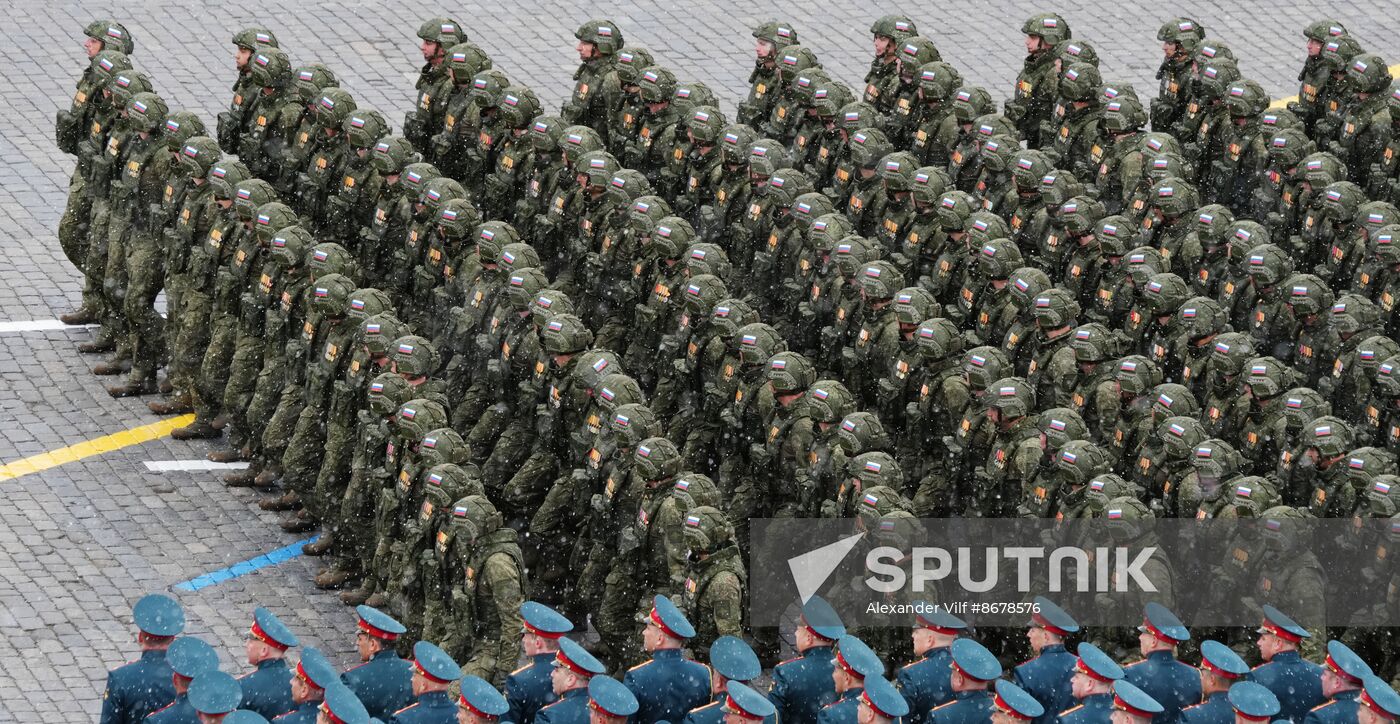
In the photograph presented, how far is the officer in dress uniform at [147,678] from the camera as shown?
18.6 metres

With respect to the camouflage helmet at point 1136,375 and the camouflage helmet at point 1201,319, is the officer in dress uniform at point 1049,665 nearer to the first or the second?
the camouflage helmet at point 1136,375

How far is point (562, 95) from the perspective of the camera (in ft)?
108

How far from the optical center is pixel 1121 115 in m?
27.1

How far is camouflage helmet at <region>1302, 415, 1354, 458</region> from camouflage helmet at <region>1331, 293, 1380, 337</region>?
6.39 ft

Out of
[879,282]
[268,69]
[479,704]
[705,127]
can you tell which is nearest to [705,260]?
[879,282]

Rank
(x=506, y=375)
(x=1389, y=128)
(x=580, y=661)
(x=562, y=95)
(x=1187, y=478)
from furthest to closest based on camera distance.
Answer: (x=562, y=95) → (x=1389, y=128) → (x=506, y=375) → (x=1187, y=478) → (x=580, y=661)

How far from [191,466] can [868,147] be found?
6.39 metres

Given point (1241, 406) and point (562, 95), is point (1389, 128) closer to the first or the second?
point (1241, 406)

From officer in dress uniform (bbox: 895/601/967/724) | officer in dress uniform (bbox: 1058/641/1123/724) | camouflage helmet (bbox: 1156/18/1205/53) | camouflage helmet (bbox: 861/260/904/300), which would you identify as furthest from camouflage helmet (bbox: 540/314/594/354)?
camouflage helmet (bbox: 1156/18/1205/53)

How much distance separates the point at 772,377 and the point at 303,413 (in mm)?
3827

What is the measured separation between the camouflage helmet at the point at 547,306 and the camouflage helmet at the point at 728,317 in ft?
3.61

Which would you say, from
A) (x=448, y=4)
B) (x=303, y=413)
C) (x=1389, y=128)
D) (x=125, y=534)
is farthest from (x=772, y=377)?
(x=448, y=4)

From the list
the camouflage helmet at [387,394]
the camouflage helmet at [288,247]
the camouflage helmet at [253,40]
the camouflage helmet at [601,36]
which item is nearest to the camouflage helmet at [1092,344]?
the camouflage helmet at [387,394]

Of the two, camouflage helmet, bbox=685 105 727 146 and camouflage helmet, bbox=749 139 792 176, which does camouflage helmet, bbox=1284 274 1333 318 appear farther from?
camouflage helmet, bbox=685 105 727 146
